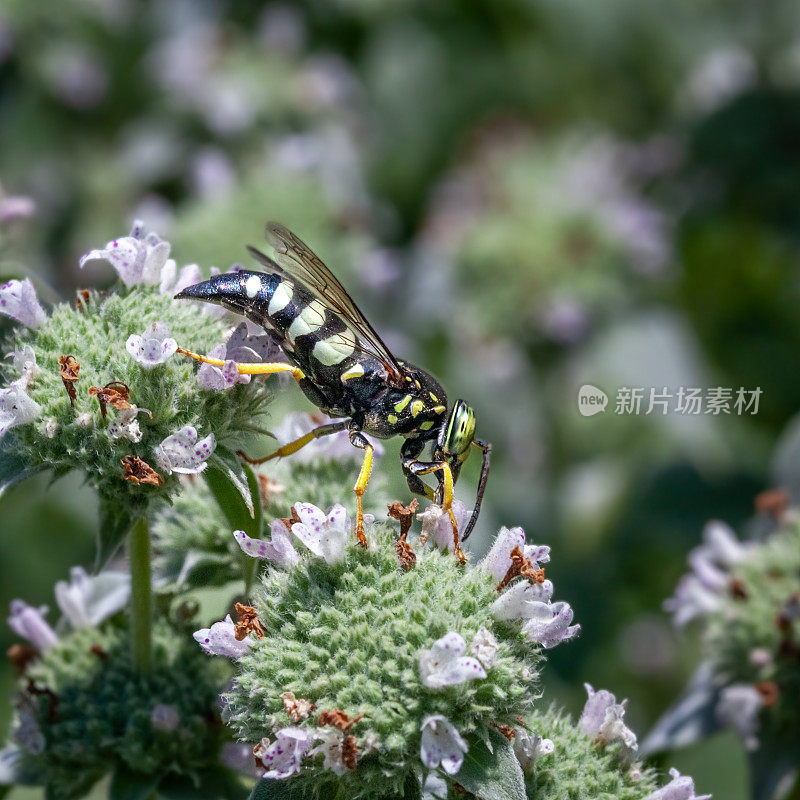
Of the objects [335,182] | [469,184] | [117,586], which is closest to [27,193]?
[335,182]

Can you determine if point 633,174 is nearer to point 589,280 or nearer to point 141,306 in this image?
point 589,280

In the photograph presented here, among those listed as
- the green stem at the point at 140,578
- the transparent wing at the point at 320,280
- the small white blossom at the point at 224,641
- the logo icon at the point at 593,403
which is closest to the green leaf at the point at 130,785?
the green stem at the point at 140,578

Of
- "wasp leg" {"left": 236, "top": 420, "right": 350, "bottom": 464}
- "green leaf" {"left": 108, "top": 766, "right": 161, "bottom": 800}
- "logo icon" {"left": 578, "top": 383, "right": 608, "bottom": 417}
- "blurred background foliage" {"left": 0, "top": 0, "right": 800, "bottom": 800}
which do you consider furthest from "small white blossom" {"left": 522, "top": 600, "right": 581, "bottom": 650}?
"blurred background foliage" {"left": 0, "top": 0, "right": 800, "bottom": 800}

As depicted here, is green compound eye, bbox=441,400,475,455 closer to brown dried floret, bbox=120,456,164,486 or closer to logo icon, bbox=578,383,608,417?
brown dried floret, bbox=120,456,164,486

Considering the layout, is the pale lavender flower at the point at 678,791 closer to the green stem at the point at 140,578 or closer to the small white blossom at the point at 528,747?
the small white blossom at the point at 528,747

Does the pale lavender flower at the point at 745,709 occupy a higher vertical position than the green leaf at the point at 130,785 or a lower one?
higher
